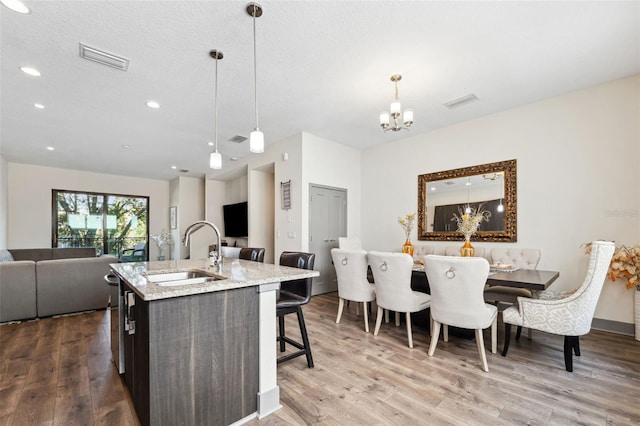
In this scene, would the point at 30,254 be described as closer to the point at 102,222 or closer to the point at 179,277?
the point at 102,222

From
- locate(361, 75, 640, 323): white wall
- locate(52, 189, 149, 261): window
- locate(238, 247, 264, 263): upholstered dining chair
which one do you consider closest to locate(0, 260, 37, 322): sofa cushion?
locate(238, 247, 264, 263): upholstered dining chair

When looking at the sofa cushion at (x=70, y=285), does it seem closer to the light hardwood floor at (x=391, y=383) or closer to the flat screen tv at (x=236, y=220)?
the light hardwood floor at (x=391, y=383)

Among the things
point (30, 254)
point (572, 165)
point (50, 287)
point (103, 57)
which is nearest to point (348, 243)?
point (572, 165)

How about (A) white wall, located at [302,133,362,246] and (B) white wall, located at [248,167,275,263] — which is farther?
(B) white wall, located at [248,167,275,263]

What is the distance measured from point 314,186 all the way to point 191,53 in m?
2.77

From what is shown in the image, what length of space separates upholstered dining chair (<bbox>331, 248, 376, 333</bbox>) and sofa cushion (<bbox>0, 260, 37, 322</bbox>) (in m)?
3.84

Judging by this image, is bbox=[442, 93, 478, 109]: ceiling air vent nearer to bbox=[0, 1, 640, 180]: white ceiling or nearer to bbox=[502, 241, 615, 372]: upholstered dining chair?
bbox=[0, 1, 640, 180]: white ceiling

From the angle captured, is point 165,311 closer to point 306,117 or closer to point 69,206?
point 306,117

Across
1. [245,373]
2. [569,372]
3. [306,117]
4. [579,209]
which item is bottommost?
[569,372]

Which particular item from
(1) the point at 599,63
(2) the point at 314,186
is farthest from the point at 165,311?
(1) the point at 599,63

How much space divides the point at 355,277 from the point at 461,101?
2608 millimetres

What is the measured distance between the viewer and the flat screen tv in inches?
278

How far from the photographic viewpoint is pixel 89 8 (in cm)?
209

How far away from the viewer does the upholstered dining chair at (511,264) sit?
315cm
